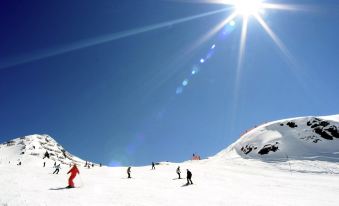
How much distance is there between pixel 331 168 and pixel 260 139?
28.6m

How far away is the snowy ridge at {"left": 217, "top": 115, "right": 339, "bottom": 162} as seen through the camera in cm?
6988

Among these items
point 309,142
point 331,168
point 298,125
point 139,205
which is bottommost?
point 139,205

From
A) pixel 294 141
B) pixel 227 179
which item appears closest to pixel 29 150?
pixel 294 141

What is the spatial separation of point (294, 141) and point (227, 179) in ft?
165

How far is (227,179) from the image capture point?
35031mm

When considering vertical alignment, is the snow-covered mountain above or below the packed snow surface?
above

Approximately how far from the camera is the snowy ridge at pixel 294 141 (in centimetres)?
6988

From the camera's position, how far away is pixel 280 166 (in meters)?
59.2

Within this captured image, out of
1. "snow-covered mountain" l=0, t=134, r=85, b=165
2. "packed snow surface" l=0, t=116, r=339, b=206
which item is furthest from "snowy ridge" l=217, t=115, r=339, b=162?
"snow-covered mountain" l=0, t=134, r=85, b=165

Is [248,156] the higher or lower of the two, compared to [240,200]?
higher

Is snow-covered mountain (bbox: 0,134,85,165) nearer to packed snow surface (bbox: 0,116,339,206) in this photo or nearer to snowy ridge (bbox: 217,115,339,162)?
snowy ridge (bbox: 217,115,339,162)

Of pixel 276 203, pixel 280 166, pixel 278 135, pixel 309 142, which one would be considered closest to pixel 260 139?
pixel 278 135

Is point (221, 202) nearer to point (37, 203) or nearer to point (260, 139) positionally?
point (37, 203)

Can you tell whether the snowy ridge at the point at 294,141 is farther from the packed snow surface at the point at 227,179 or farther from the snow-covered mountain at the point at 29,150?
the snow-covered mountain at the point at 29,150
